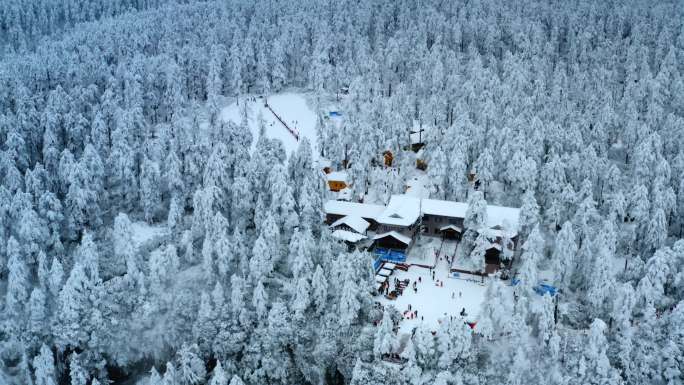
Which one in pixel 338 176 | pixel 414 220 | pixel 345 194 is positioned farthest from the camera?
pixel 338 176

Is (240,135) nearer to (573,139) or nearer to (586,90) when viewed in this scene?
(573,139)

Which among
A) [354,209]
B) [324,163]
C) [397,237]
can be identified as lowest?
[397,237]

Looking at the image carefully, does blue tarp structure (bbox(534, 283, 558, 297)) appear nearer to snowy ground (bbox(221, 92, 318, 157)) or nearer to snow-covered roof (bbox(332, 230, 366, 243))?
snow-covered roof (bbox(332, 230, 366, 243))

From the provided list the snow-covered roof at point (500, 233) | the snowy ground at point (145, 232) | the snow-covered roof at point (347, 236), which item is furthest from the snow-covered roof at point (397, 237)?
the snowy ground at point (145, 232)

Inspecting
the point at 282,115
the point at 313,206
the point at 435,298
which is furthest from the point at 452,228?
the point at 282,115

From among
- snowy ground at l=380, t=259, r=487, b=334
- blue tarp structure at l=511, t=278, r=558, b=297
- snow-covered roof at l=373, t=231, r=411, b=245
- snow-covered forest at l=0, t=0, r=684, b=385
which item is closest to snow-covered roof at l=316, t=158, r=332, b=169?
snow-covered forest at l=0, t=0, r=684, b=385

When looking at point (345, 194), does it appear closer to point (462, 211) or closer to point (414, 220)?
point (414, 220)

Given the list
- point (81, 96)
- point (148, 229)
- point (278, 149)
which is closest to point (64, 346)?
point (148, 229)

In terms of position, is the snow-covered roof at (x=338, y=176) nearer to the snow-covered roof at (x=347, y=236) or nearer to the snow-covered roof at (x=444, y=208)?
the snow-covered roof at (x=444, y=208)
